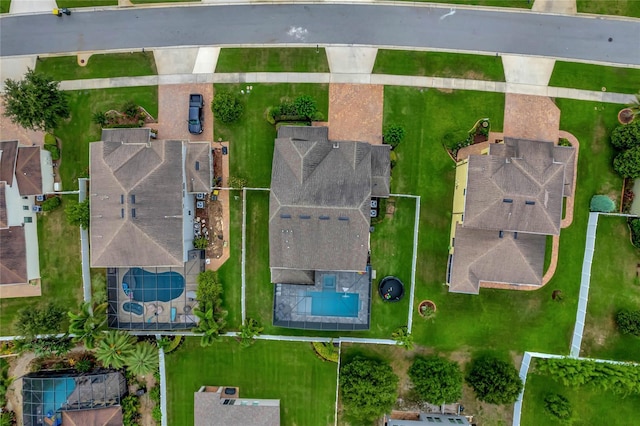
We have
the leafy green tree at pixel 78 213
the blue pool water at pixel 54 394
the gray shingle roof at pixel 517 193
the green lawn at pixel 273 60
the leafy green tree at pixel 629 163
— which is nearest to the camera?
the gray shingle roof at pixel 517 193

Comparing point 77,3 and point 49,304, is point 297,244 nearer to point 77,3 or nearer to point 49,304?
point 49,304

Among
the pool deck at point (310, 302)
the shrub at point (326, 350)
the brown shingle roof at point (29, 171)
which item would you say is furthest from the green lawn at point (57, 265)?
the shrub at point (326, 350)

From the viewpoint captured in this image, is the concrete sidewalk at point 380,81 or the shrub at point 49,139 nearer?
the concrete sidewalk at point 380,81

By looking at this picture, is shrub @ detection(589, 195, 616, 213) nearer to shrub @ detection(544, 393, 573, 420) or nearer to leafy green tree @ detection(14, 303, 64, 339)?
shrub @ detection(544, 393, 573, 420)

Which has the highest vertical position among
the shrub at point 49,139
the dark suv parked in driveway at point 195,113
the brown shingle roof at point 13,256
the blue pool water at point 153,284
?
the dark suv parked in driveway at point 195,113

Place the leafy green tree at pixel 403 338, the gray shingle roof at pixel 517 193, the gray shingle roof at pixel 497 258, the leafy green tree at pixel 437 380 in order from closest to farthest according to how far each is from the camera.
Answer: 1. the gray shingle roof at pixel 517 193
2. the gray shingle roof at pixel 497 258
3. the leafy green tree at pixel 437 380
4. the leafy green tree at pixel 403 338

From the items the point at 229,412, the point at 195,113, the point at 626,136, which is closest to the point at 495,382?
the point at 229,412

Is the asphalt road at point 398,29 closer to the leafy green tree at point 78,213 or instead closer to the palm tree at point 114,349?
the leafy green tree at point 78,213

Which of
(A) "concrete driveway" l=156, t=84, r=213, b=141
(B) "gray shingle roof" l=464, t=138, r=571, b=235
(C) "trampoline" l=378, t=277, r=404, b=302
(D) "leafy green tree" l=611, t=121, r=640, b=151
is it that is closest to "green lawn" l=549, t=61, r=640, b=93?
(D) "leafy green tree" l=611, t=121, r=640, b=151

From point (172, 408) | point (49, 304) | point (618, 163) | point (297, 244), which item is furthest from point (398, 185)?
point (49, 304)
